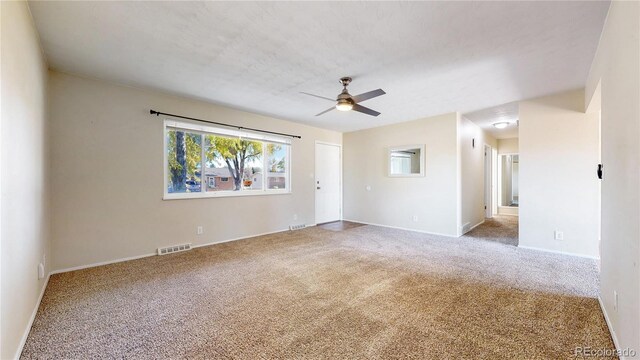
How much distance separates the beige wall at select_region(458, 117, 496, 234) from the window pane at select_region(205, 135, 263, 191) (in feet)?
13.6

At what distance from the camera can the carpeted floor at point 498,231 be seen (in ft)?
16.0

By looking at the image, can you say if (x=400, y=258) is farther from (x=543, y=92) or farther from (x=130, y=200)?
(x=130, y=200)

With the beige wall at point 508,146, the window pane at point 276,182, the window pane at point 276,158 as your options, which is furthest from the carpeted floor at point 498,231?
the window pane at point 276,158

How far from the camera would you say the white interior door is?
648 cm

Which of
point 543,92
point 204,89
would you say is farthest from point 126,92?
point 543,92

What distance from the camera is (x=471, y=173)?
586 centimetres

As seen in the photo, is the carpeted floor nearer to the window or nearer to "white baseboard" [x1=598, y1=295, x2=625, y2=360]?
"white baseboard" [x1=598, y1=295, x2=625, y2=360]

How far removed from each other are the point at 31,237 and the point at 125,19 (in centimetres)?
200

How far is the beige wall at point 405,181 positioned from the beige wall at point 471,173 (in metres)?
0.31

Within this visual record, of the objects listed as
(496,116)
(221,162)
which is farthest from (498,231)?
(221,162)

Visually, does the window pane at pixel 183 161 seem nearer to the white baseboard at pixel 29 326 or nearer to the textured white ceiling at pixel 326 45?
the textured white ceiling at pixel 326 45

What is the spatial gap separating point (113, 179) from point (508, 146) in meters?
9.77

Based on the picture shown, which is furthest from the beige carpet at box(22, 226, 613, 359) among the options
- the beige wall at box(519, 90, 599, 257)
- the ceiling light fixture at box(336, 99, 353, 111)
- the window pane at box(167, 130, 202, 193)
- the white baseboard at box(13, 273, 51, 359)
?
the ceiling light fixture at box(336, 99, 353, 111)

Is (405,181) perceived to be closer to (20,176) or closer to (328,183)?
(328,183)
